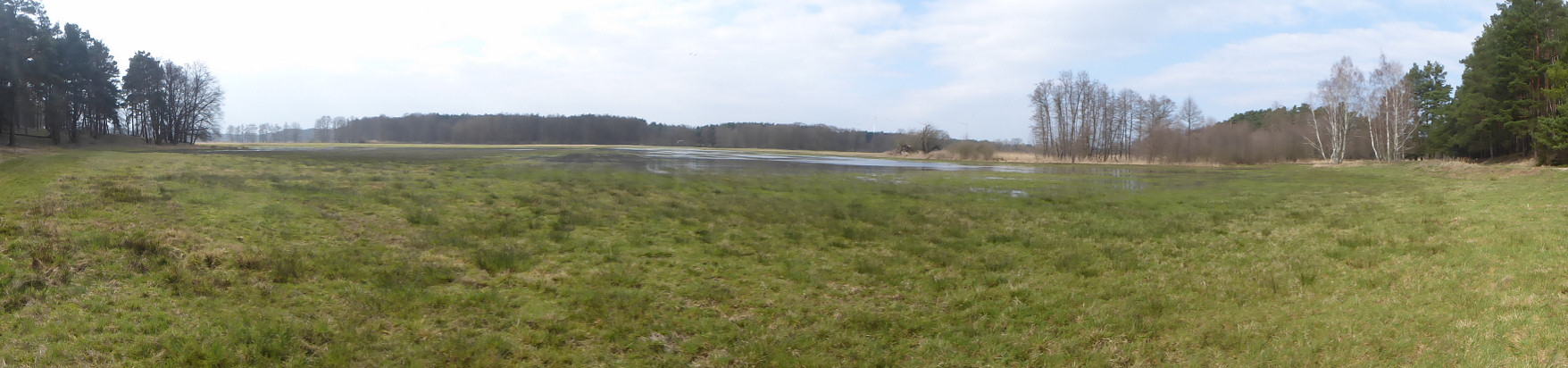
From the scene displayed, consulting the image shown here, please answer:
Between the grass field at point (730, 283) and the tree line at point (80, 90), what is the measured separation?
52182 millimetres

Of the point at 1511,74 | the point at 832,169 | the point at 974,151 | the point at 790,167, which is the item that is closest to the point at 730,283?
the point at 832,169

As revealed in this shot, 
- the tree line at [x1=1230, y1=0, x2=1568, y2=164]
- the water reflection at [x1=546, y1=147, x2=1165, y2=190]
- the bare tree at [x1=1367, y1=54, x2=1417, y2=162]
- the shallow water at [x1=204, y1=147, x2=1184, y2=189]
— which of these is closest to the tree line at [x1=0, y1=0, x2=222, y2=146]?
the shallow water at [x1=204, y1=147, x2=1184, y2=189]

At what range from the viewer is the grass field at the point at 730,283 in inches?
270

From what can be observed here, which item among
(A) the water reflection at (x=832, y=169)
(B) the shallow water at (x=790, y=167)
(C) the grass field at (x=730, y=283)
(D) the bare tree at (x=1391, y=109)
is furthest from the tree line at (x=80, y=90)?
(D) the bare tree at (x=1391, y=109)

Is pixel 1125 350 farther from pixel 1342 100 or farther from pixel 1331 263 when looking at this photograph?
pixel 1342 100

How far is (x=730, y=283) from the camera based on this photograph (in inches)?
384

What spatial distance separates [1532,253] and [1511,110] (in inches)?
2313

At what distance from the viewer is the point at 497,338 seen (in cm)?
708

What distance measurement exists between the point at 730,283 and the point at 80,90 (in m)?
87.4

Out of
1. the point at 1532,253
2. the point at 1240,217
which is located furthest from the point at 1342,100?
the point at 1532,253

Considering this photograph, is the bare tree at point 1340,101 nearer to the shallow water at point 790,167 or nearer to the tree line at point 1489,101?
the tree line at point 1489,101

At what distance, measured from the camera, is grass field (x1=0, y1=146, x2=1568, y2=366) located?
270 inches

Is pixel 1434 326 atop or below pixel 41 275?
below

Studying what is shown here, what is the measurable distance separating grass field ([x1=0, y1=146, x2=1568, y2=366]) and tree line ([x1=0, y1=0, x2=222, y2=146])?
52.2 meters
